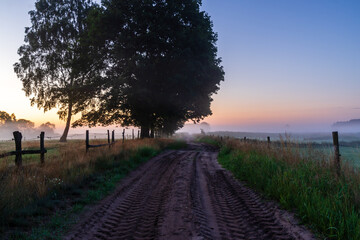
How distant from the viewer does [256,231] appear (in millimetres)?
3855

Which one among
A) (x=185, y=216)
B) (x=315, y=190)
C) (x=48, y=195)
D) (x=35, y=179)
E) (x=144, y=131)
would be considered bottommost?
(x=185, y=216)

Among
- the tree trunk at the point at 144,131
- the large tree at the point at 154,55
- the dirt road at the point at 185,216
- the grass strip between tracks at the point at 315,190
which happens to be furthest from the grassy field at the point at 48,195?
the tree trunk at the point at 144,131

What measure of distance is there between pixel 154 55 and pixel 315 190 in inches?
738

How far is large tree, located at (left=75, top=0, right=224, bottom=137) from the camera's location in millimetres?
18625

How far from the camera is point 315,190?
4941 mm

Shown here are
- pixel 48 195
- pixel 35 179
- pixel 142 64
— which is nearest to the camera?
pixel 48 195

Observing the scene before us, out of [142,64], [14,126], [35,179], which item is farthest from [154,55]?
[14,126]

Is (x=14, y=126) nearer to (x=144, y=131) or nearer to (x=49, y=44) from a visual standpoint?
(x=49, y=44)

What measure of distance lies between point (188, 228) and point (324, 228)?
8.24ft

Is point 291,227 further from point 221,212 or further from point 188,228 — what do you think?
point 188,228

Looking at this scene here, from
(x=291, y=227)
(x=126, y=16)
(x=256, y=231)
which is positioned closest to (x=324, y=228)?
(x=291, y=227)

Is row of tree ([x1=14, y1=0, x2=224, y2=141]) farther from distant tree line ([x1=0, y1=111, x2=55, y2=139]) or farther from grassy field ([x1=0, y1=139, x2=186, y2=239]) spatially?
distant tree line ([x1=0, y1=111, x2=55, y2=139])

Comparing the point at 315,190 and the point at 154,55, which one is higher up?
the point at 154,55

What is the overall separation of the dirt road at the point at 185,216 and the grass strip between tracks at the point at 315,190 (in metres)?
0.39
